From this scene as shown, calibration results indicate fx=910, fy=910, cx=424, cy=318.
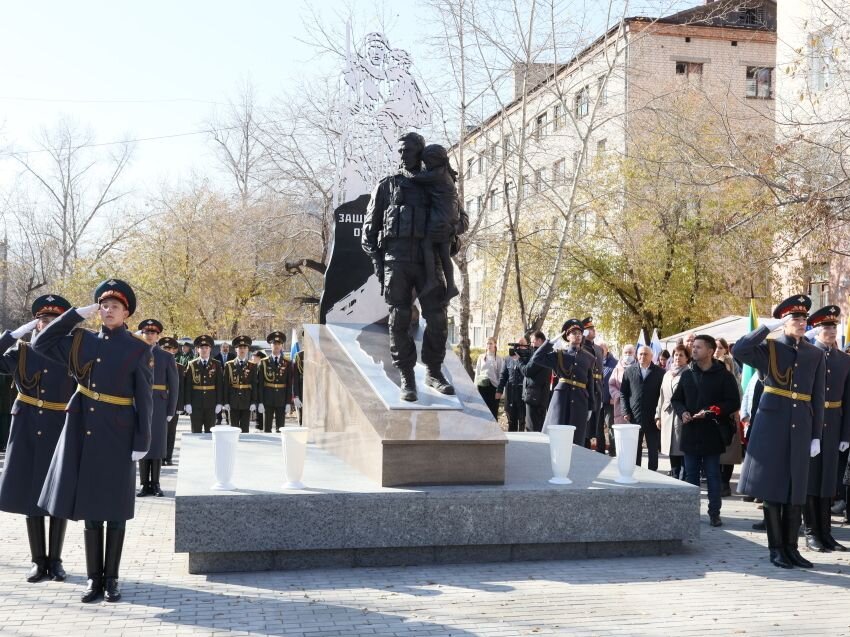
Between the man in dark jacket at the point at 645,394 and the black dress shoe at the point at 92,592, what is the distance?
793 cm

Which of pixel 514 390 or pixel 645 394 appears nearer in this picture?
pixel 645 394

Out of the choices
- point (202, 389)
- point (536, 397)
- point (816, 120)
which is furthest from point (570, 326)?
point (816, 120)

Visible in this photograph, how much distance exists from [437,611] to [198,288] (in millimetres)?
28289

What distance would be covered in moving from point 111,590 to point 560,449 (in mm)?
3624

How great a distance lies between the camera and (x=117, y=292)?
6.07 metres

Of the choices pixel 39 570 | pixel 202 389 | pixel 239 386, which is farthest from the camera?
pixel 239 386

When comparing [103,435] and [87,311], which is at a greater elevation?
[87,311]

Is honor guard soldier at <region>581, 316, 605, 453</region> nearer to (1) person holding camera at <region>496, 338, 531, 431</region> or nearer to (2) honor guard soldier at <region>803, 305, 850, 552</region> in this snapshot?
(1) person holding camera at <region>496, 338, 531, 431</region>

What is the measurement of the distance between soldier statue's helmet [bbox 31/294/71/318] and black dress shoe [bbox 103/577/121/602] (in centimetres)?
211

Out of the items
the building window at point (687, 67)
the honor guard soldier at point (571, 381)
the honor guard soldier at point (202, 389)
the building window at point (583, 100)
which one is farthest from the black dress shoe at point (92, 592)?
the building window at point (687, 67)

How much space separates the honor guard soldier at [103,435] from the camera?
595 centimetres

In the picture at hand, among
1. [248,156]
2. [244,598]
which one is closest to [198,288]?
[248,156]

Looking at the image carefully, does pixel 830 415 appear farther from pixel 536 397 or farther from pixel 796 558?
pixel 536 397

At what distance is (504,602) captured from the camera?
608 cm
